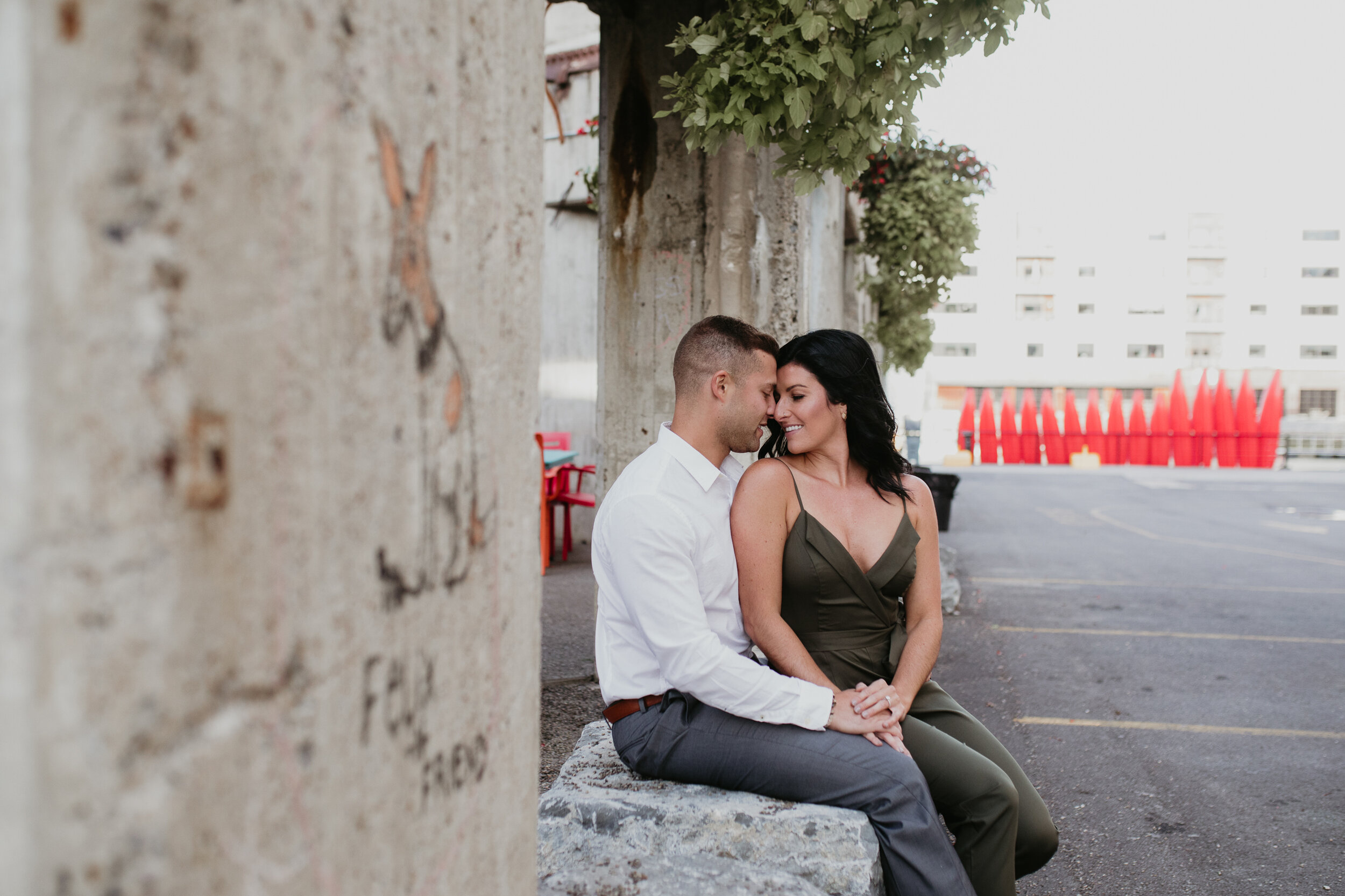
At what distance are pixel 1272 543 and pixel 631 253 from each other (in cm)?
1065

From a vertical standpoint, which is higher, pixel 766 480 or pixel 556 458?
pixel 766 480

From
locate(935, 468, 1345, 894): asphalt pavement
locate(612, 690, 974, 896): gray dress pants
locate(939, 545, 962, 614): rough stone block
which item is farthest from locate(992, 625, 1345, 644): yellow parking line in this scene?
locate(612, 690, 974, 896): gray dress pants

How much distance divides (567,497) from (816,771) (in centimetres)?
627

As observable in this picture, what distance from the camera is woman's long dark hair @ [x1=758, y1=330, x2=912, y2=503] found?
2.92 m

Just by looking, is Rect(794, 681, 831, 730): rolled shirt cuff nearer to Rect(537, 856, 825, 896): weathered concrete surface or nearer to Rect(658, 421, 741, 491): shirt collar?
Rect(537, 856, 825, 896): weathered concrete surface

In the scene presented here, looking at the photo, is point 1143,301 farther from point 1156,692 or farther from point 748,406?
point 748,406

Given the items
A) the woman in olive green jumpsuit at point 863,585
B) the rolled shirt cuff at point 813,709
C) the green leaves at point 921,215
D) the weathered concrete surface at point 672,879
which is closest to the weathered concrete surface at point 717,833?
the weathered concrete surface at point 672,879

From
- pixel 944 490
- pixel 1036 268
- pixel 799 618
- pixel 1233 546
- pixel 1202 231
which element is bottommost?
pixel 1233 546

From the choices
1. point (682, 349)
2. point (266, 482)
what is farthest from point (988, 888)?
point (266, 482)

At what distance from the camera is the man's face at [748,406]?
2766mm

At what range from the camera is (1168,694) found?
550 cm

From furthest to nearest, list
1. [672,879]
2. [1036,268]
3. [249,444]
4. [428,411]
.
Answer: [1036,268] → [672,879] → [428,411] → [249,444]

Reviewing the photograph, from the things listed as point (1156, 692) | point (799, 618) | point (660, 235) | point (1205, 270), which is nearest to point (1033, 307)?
point (1205, 270)

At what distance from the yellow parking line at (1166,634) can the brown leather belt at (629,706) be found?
5.15 metres
